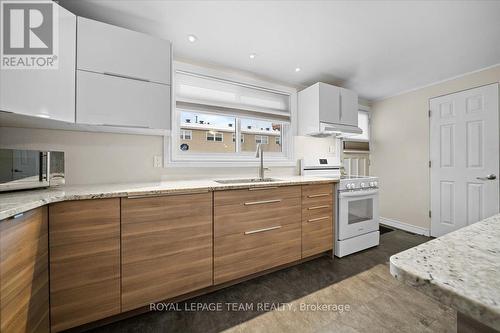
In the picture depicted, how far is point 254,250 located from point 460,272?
5.10ft

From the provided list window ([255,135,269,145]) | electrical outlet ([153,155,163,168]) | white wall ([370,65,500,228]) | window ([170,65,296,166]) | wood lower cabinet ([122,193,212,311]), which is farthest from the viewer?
white wall ([370,65,500,228])

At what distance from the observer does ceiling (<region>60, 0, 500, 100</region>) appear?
4.94ft

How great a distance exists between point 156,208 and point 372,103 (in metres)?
4.10

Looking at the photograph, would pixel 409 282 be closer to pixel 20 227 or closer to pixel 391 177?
pixel 20 227

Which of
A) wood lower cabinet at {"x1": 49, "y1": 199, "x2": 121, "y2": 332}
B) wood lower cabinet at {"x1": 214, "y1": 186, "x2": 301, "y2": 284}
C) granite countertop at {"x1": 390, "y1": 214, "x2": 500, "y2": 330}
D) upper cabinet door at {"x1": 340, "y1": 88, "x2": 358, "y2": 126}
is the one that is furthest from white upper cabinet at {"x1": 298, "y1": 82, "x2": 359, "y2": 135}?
wood lower cabinet at {"x1": 49, "y1": 199, "x2": 121, "y2": 332}

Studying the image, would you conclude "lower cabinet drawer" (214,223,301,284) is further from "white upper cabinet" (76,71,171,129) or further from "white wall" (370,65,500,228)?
"white wall" (370,65,500,228)

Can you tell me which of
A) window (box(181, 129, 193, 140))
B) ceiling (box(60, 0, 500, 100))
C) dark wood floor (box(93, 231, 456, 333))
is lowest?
dark wood floor (box(93, 231, 456, 333))

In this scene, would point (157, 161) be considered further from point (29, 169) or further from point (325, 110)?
point (325, 110)

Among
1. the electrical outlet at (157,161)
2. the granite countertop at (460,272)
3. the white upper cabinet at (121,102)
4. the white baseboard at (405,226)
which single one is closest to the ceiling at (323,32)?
the white upper cabinet at (121,102)

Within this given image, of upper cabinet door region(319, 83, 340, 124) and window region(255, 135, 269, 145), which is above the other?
upper cabinet door region(319, 83, 340, 124)

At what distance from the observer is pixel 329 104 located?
2623 mm

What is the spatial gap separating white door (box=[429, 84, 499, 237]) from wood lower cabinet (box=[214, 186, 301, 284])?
2.40 m

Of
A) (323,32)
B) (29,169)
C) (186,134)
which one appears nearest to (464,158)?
(323,32)

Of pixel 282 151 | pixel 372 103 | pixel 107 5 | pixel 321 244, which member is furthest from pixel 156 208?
pixel 372 103
